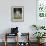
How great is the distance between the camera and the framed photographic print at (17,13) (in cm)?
696

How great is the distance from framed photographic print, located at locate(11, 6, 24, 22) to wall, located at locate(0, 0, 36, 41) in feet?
0.45

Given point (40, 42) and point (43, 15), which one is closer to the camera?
point (40, 42)

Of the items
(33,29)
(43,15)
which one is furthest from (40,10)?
(33,29)

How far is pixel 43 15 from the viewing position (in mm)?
7059

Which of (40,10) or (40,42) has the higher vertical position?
(40,10)

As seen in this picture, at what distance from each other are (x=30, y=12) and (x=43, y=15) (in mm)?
618

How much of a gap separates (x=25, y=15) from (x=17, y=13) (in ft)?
1.23

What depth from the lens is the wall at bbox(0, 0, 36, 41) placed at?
6949 mm

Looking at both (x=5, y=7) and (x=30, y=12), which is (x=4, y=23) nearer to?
(x=5, y=7)

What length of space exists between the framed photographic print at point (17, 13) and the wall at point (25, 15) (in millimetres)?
137

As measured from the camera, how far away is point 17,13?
6.98 m

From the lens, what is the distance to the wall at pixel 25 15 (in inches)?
274

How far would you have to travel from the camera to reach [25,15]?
7008 mm

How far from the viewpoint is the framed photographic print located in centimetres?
696
